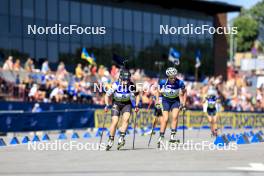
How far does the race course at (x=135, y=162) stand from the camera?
12.9m

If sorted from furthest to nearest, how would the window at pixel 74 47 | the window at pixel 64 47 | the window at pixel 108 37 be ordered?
the window at pixel 108 37, the window at pixel 74 47, the window at pixel 64 47

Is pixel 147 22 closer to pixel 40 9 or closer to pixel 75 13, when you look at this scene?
pixel 75 13

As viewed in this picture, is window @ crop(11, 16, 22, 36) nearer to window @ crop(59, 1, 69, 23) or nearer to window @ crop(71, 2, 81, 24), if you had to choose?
window @ crop(59, 1, 69, 23)

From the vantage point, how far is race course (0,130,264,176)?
12.9 m

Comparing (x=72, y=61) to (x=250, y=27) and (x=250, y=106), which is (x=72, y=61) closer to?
(x=250, y=106)

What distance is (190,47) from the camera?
6009cm

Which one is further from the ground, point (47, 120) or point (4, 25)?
point (4, 25)

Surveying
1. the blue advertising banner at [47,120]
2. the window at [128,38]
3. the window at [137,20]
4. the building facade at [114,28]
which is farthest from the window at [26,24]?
the window at [137,20]

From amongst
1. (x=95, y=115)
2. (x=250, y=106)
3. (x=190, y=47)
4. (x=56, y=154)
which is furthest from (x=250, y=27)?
(x=56, y=154)

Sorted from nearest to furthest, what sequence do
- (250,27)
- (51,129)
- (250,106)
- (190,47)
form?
1. (51,129)
2. (250,106)
3. (190,47)
4. (250,27)

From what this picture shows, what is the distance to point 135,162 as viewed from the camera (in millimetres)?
14766

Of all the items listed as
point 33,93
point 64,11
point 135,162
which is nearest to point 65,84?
point 33,93

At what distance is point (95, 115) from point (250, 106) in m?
16.7

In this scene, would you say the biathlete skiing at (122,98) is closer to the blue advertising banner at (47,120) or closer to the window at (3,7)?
the blue advertising banner at (47,120)
